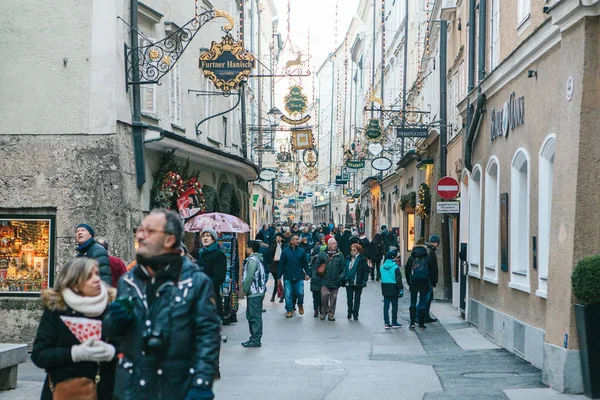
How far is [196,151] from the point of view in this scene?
62.5 ft

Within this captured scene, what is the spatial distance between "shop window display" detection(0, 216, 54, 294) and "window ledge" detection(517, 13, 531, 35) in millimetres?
8377

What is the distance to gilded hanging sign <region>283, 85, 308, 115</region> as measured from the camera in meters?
27.7

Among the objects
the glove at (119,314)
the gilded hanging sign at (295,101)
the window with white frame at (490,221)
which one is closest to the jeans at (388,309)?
the window with white frame at (490,221)

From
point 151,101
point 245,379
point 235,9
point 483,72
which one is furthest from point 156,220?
point 235,9

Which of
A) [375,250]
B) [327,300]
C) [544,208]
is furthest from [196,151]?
[375,250]

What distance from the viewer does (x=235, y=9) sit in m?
31.0

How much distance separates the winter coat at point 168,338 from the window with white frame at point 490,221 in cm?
1182

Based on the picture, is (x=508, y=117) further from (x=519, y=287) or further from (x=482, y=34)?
(x=482, y=34)

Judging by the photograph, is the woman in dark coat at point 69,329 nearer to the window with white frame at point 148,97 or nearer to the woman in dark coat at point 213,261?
the woman in dark coat at point 213,261

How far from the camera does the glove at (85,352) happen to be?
5.89 meters

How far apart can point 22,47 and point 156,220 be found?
10656 mm

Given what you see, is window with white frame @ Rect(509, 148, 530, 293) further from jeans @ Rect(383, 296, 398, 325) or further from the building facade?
the building facade

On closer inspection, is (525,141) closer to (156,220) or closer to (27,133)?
(27,133)

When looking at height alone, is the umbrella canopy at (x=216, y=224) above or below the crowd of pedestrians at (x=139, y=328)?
above
